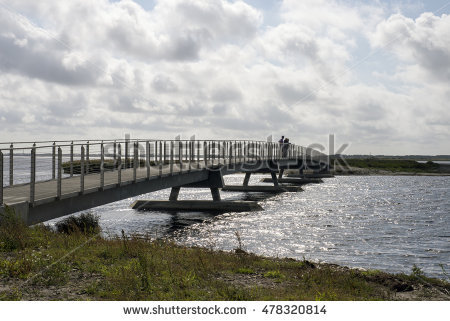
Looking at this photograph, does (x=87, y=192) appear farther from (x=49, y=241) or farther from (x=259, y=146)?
(x=259, y=146)

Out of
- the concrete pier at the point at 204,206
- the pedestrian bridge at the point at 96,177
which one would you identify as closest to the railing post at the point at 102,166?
the pedestrian bridge at the point at 96,177

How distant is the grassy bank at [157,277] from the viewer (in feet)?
27.6

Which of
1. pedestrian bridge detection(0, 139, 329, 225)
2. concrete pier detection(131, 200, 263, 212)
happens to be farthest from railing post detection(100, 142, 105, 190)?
concrete pier detection(131, 200, 263, 212)

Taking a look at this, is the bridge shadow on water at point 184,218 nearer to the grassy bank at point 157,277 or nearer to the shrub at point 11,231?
the shrub at point 11,231

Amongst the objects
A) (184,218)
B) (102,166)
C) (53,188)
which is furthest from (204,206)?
(53,188)

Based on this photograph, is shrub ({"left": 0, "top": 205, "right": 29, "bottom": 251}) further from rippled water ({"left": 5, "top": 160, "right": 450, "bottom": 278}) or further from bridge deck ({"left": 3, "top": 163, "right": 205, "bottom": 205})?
rippled water ({"left": 5, "top": 160, "right": 450, "bottom": 278})

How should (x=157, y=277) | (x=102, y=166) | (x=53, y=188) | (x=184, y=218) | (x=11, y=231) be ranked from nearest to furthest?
(x=157, y=277), (x=11, y=231), (x=53, y=188), (x=102, y=166), (x=184, y=218)

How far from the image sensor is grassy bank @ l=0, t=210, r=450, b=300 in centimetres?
840

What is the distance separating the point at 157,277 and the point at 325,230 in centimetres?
1705

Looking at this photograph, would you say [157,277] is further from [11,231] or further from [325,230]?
[325,230]

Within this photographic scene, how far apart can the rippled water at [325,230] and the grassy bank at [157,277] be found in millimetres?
3057

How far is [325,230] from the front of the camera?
989 inches

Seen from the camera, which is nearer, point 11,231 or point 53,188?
point 11,231

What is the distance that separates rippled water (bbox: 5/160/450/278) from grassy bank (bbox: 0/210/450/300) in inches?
120
